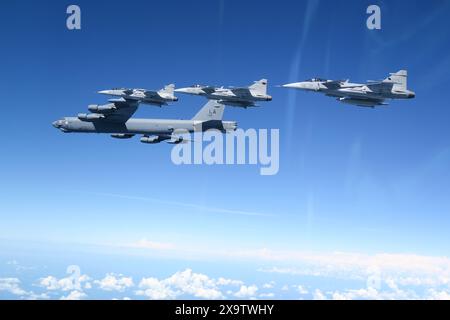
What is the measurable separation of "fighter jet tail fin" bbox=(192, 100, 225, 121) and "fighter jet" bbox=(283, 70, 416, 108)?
10.3m

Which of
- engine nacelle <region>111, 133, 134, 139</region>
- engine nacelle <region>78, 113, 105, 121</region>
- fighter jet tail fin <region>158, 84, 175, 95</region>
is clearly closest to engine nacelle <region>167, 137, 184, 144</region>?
engine nacelle <region>111, 133, 134, 139</region>

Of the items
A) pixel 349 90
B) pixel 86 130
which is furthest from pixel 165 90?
pixel 349 90

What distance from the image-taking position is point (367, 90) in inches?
1859

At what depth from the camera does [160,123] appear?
1988 inches

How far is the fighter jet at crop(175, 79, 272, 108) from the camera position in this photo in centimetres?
4788

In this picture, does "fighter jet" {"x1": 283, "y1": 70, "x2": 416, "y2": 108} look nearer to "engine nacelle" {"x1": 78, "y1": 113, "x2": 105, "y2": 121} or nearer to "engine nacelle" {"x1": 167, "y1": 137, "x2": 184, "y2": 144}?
"engine nacelle" {"x1": 167, "y1": 137, "x2": 184, "y2": 144}

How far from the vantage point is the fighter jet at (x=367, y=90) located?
46.8m

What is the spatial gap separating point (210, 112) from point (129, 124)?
887cm

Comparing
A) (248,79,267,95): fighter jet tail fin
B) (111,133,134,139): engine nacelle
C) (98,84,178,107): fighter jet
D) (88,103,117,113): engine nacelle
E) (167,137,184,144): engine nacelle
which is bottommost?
(167,137,184,144): engine nacelle
